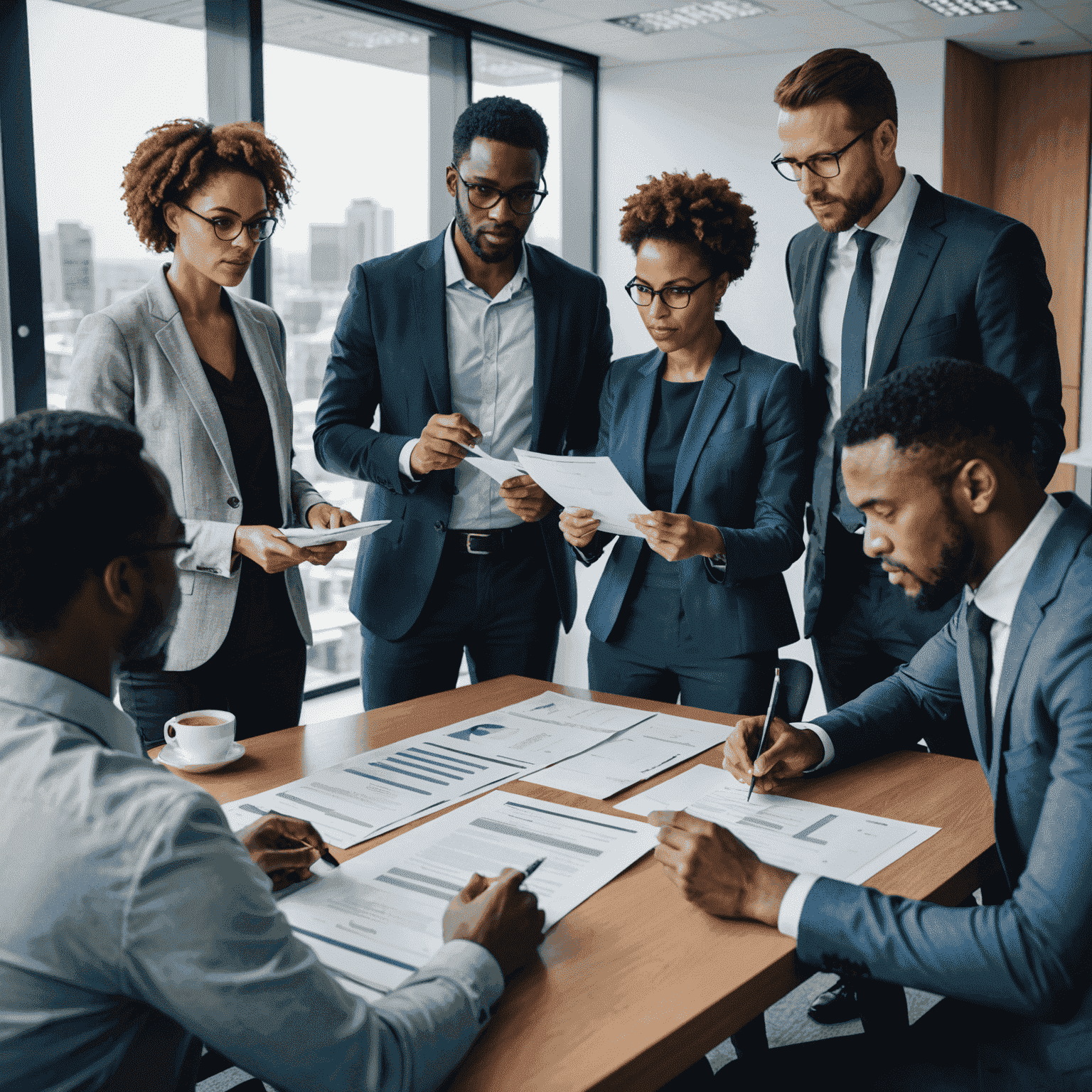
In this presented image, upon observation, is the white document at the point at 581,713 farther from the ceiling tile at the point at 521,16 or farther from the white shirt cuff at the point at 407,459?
the ceiling tile at the point at 521,16

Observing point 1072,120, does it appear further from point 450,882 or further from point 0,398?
point 450,882

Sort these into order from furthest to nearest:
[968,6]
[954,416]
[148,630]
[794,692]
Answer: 1. [968,6]
2. [794,692]
3. [954,416]
4. [148,630]

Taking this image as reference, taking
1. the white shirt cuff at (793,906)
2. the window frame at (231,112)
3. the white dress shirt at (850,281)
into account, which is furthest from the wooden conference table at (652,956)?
the window frame at (231,112)

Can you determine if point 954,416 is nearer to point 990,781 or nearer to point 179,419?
point 990,781

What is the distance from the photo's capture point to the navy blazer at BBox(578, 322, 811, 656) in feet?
7.39

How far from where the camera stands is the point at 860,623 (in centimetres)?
242

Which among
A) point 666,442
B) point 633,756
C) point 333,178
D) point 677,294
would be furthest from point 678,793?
point 333,178

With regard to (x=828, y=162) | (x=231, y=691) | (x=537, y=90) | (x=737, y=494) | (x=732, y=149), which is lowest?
(x=231, y=691)

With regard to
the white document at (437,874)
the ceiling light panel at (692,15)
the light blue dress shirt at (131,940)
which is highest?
the ceiling light panel at (692,15)

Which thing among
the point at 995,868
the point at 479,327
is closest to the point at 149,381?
the point at 479,327

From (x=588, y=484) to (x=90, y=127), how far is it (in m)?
2.61

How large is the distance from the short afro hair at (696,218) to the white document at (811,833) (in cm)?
119

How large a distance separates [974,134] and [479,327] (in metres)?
3.86

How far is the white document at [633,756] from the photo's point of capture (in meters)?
1.70
